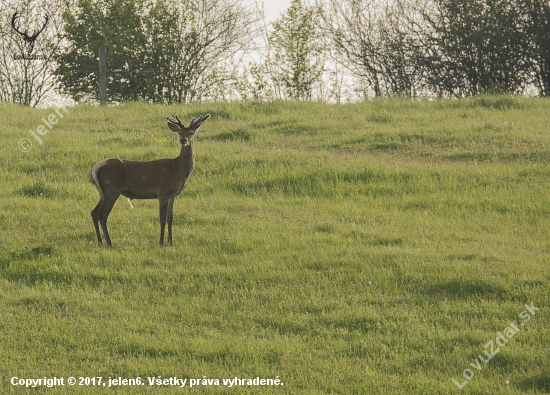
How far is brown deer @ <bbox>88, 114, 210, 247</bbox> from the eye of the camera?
10.9 metres

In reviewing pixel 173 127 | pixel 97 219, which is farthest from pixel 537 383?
pixel 97 219

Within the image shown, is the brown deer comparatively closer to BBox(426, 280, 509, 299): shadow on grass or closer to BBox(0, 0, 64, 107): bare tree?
BBox(426, 280, 509, 299): shadow on grass

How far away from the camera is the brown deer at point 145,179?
428 inches

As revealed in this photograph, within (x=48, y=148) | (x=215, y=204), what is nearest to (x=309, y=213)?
(x=215, y=204)

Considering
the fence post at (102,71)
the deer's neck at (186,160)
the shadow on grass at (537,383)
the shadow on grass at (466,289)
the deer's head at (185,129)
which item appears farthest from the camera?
the fence post at (102,71)

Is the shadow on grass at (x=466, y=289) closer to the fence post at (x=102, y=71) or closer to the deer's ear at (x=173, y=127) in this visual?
the deer's ear at (x=173, y=127)

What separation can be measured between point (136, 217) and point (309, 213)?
2978mm

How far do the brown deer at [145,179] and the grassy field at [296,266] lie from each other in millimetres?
510

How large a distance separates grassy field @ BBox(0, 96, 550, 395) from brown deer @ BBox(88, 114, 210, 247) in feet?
1.67

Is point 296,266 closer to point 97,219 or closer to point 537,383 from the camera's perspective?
point 97,219

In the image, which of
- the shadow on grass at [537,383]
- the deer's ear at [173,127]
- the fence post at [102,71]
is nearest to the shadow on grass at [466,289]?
the shadow on grass at [537,383]

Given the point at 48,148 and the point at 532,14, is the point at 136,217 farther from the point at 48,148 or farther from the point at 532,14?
the point at 532,14

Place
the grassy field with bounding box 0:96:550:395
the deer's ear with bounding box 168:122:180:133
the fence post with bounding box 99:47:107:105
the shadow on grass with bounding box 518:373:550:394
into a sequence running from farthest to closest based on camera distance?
the fence post with bounding box 99:47:107:105, the deer's ear with bounding box 168:122:180:133, the grassy field with bounding box 0:96:550:395, the shadow on grass with bounding box 518:373:550:394

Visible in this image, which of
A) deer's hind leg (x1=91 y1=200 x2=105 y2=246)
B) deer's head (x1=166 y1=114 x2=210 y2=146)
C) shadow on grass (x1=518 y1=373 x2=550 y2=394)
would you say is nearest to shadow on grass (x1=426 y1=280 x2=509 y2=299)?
shadow on grass (x1=518 y1=373 x2=550 y2=394)
